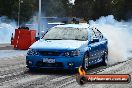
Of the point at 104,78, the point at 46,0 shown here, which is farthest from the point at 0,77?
the point at 46,0

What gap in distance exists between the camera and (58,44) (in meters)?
12.6

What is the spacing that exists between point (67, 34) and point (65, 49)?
1430mm

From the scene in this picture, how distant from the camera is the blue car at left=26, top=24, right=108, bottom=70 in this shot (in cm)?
1227

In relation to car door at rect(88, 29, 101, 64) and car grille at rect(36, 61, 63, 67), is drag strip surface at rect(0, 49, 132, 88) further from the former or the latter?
car door at rect(88, 29, 101, 64)

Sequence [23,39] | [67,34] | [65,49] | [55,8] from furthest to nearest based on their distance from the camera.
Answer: [55,8], [23,39], [67,34], [65,49]

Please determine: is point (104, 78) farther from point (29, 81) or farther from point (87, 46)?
point (87, 46)

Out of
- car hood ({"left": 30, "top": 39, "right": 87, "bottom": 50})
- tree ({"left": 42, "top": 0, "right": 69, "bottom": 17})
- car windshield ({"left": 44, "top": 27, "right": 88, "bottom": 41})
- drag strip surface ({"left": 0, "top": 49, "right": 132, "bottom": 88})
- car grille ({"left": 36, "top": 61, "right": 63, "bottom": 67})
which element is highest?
tree ({"left": 42, "top": 0, "right": 69, "bottom": 17})

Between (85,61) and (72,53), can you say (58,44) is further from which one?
(85,61)

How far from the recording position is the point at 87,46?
43.4ft

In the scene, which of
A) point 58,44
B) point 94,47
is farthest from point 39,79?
point 94,47

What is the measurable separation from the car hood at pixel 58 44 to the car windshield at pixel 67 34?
15.2 inches

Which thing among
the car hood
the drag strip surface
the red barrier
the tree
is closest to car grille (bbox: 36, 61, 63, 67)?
the drag strip surface

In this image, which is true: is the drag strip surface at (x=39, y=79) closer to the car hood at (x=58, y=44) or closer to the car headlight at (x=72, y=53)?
the car headlight at (x=72, y=53)

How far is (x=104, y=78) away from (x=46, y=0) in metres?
119
